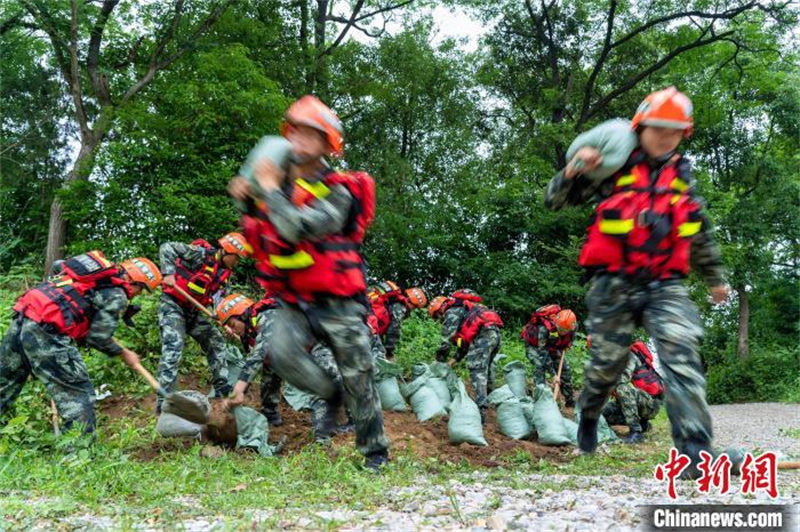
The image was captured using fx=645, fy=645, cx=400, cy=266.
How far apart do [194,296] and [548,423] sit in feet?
14.4

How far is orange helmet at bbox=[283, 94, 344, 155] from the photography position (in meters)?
3.64

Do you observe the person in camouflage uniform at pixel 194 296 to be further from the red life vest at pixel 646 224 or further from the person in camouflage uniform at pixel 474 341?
the red life vest at pixel 646 224

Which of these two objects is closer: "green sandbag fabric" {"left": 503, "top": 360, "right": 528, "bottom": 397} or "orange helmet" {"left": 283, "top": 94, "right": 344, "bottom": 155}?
"orange helmet" {"left": 283, "top": 94, "right": 344, "bottom": 155}

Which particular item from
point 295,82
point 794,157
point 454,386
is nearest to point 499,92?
point 295,82

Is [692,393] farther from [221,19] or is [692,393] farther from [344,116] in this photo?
[344,116]

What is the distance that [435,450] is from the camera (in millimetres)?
6934

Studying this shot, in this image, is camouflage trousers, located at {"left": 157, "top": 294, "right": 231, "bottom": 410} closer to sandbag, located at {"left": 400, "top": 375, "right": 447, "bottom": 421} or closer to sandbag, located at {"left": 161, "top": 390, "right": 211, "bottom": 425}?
sandbag, located at {"left": 161, "top": 390, "right": 211, "bottom": 425}

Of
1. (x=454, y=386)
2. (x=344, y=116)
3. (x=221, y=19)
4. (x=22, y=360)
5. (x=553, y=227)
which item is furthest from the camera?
(x=344, y=116)

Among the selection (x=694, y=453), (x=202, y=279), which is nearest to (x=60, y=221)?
(x=202, y=279)

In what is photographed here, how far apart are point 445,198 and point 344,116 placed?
4.35m

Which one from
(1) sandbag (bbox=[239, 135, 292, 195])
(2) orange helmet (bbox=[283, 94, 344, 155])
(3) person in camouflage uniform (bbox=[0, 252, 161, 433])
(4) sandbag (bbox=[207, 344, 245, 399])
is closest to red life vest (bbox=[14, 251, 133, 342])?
(3) person in camouflage uniform (bbox=[0, 252, 161, 433])

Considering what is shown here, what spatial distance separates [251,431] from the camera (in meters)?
6.14

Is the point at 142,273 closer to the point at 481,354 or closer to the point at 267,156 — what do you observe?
the point at 267,156

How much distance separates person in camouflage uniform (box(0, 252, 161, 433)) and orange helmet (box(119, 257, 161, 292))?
16.0 inches
